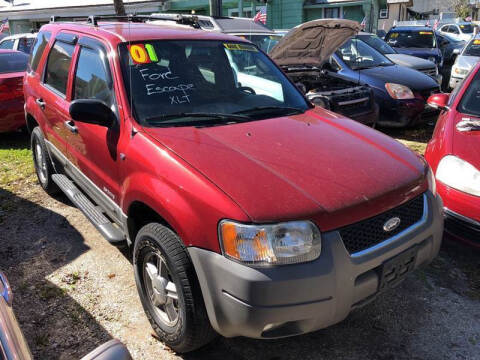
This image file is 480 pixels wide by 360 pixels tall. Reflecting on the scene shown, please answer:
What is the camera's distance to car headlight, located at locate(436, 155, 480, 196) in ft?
10.7

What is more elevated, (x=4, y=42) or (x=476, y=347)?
(x=4, y=42)

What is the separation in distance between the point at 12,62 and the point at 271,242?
7.00m

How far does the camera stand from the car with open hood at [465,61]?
9453 millimetres

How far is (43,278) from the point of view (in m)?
3.43

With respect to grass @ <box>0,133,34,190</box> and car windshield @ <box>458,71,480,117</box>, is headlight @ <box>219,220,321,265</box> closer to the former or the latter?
car windshield @ <box>458,71,480,117</box>

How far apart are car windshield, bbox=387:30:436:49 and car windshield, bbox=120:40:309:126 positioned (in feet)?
36.2

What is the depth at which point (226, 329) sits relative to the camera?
213 cm

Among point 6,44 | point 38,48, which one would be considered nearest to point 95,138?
point 38,48

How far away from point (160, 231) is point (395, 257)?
4.21 ft

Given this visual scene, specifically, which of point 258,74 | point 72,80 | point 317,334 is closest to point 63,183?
point 72,80

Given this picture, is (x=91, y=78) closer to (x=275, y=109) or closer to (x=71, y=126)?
(x=71, y=126)

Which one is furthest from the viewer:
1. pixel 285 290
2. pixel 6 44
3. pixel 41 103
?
pixel 6 44

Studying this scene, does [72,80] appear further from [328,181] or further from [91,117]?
[328,181]

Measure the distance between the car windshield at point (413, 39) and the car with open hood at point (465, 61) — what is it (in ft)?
8.40
